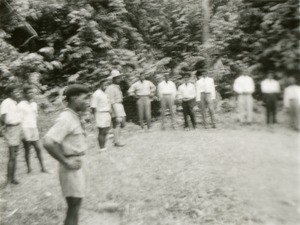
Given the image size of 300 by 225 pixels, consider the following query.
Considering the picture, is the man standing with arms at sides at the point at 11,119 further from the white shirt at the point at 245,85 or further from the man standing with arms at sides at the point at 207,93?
the man standing with arms at sides at the point at 207,93

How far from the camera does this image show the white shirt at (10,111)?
8.18 meters

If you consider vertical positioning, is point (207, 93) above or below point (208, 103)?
above

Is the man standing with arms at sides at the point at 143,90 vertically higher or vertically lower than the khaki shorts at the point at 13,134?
higher

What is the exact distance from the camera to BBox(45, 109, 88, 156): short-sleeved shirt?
4.53 meters

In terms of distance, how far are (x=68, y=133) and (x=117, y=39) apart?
14.6 metres

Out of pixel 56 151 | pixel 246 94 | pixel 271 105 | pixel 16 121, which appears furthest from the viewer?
pixel 246 94

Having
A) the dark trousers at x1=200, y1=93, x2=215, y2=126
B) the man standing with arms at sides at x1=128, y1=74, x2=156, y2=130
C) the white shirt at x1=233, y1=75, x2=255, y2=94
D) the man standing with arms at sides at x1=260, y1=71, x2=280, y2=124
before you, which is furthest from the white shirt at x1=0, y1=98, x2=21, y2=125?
the dark trousers at x1=200, y1=93, x2=215, y2=126

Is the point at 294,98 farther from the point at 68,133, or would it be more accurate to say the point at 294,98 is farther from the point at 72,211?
the point at 72,211

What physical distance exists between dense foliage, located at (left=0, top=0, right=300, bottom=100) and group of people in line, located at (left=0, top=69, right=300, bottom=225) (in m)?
1.59

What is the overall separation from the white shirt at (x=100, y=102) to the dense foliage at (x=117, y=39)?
6812 millimetres

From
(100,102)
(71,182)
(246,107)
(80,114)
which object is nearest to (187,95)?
(246,107)

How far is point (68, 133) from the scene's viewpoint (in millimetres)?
4621

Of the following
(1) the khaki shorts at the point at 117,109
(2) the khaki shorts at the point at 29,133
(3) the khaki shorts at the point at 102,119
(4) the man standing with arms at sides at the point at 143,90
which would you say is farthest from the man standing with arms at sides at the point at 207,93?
(2) the khaki shorts at the point at 29,133

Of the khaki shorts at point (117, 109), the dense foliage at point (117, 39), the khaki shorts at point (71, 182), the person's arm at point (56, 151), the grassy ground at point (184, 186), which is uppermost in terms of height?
the dense foliage at point (117, 39)
